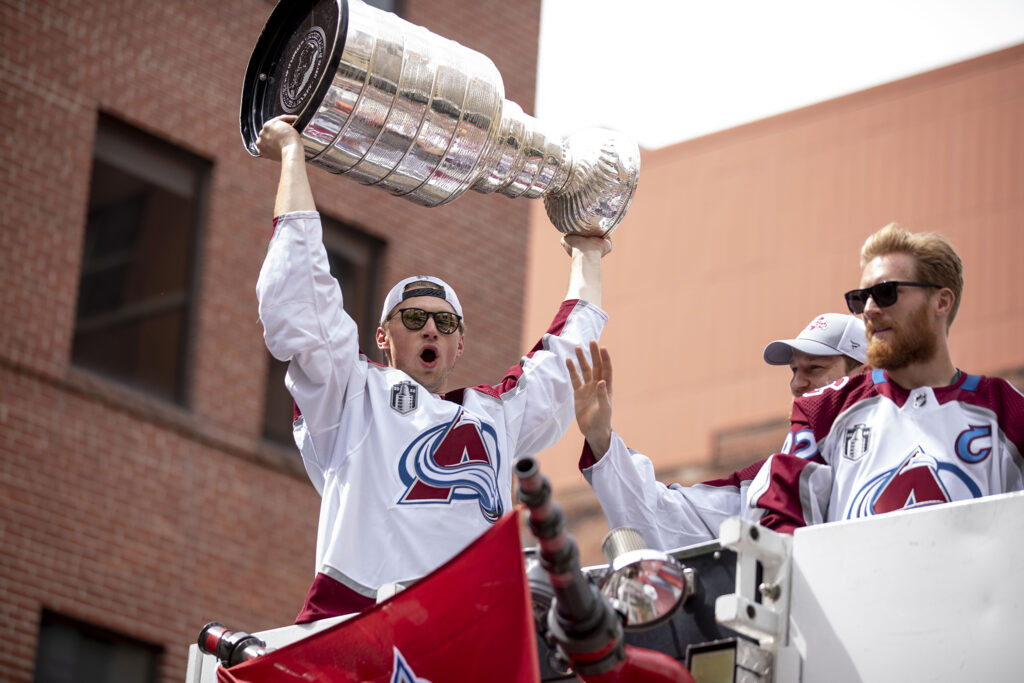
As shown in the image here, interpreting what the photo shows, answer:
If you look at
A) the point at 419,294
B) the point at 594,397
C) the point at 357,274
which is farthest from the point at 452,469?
the point at 357,274

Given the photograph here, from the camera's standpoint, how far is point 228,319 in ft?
50.1

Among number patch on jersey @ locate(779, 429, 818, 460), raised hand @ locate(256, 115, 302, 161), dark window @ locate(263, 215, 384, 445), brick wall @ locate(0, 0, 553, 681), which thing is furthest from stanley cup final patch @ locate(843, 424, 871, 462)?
dark window @ locate(263, 215, 384, 445)

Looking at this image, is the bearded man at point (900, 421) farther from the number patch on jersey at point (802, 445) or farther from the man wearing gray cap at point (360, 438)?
the man wearing gray cap at point (360, 438)

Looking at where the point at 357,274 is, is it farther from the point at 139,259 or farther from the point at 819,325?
the point at 819,325

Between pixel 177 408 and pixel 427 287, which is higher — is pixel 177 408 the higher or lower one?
the higher one

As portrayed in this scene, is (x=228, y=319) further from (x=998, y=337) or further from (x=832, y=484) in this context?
(x=998, y=337)

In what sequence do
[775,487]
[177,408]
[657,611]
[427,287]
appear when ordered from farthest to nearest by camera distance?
[177,408]
[427,287]
[775,487]
[657,611]

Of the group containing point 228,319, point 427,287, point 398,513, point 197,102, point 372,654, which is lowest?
point 372,654

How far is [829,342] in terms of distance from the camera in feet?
22.5

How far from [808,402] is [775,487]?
0.39m

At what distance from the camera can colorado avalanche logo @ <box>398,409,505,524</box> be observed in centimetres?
568

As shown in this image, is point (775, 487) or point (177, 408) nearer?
point (775, 487)

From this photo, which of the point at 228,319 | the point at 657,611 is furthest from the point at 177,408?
the point at 657,611

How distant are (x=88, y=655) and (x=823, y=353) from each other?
867cm
